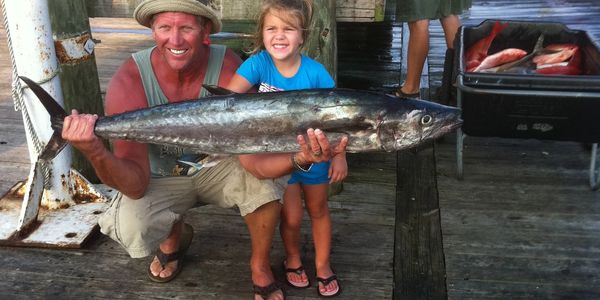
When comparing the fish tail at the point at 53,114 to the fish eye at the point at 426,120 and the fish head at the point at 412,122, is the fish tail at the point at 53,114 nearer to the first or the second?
the fish head at the point at 412,122

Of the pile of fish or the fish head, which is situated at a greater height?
the fish head

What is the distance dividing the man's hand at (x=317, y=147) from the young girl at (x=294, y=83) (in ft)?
1.01

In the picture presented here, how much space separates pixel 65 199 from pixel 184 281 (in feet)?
3.08

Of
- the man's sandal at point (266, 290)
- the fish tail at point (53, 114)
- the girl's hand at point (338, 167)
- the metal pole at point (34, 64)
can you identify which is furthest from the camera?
the metal pole at point (34, 64)

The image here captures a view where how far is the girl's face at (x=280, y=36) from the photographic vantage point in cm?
230

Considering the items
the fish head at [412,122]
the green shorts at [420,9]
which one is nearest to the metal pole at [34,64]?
the fish head at [412,122]

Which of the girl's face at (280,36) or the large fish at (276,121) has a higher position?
the girl's face at (280,36)

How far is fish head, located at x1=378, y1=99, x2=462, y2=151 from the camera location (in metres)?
2.03

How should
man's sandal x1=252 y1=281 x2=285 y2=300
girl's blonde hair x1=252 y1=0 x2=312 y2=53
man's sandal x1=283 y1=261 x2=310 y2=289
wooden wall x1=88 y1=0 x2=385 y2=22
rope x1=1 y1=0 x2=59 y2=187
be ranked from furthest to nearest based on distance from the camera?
1. wooden wall x1=88 y1=0 x2=385 y2=22
2. rope x1=1 y1=0 x2=59 y2=187
3. man's sandal x1=283 y1=261 x2=310 y2=289
4. man's sandal x1=252 y1=281 x2=285 y2=300
5. girl's blonde hair x1=252 y1=0 x2=312 y2=53

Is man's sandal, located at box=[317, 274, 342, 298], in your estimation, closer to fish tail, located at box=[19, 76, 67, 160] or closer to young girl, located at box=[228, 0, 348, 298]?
young girl, located at box=[228, 0, 348, 298]

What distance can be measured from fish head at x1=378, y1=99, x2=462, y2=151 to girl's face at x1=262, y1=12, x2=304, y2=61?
508 mm

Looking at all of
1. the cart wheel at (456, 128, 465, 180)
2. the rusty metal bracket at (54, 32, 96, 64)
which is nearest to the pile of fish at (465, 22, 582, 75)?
the cart wheel at (456, 128, 465, 180)

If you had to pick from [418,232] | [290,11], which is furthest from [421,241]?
[290,11]

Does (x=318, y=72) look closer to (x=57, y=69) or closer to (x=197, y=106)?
(x=197, y=106)
